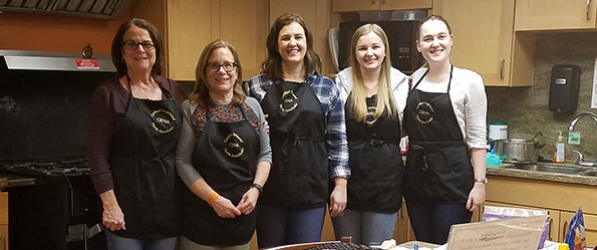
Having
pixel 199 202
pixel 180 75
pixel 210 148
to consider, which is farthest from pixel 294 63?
pixel 180 75

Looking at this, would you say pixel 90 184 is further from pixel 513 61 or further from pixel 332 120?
pixel 513 61

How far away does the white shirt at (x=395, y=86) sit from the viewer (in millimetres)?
2363

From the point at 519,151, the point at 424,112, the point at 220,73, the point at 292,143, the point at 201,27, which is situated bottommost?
the point at 519,151

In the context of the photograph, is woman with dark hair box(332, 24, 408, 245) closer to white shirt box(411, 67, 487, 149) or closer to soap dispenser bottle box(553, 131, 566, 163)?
white shirt box(411, 67, 487, 149)

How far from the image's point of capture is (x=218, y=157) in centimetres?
207

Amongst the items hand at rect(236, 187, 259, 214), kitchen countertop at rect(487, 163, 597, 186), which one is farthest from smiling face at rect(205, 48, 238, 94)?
kitchen countertop at rect(487, 163, 597, 186)

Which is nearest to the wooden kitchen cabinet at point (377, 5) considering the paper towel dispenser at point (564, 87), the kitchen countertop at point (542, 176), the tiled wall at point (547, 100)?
the tiled wall at point (547, 100)

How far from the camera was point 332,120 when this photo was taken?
2.29 m

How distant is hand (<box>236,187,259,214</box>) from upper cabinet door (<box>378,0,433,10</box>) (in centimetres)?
165

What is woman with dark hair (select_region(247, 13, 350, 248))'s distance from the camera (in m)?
2.23

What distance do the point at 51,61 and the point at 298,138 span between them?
116cm

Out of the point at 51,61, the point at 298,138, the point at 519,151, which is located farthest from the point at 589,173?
the point at 51,61

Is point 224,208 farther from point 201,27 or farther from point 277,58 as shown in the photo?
point 201,27

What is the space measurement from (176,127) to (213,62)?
0.25 metres
